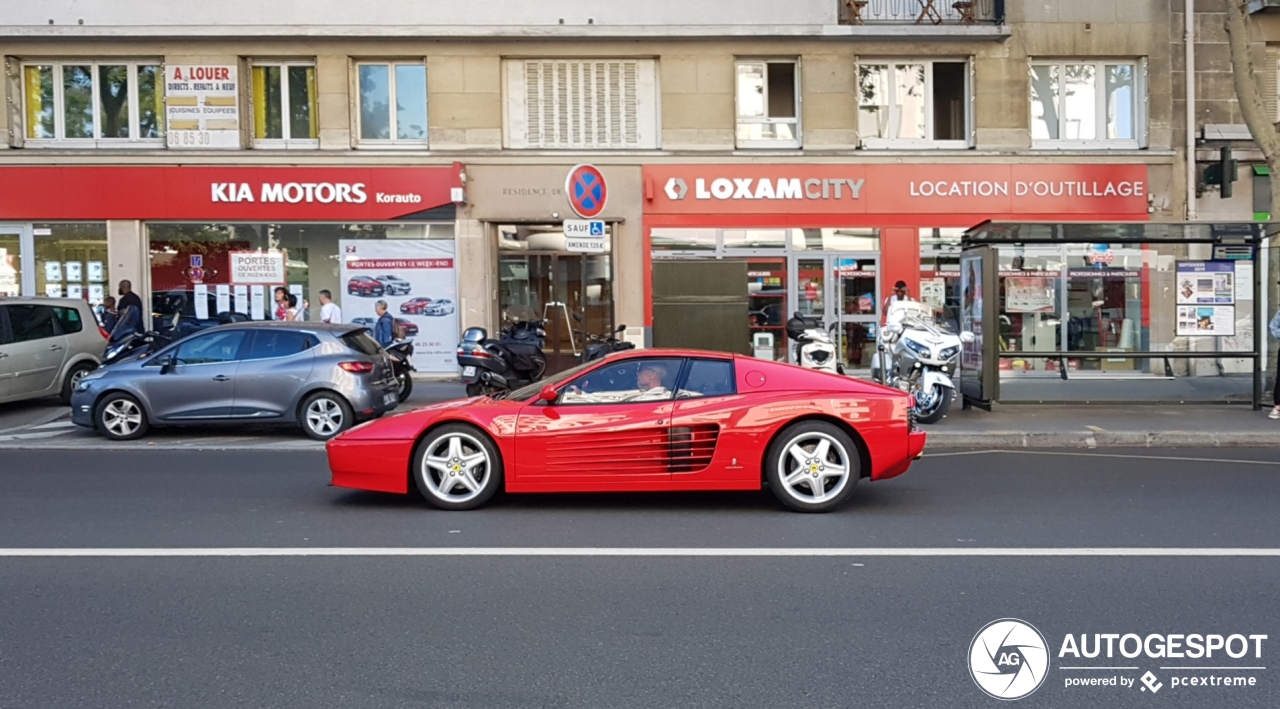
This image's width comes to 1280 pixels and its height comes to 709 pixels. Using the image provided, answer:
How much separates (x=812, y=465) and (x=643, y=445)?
1.22 meters

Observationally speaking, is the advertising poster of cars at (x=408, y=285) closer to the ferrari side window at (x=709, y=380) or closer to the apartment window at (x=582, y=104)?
the apartment window at (x=582, y=104)

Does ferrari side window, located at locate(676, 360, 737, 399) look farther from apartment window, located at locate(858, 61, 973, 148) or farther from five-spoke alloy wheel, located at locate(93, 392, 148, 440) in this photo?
apartment window, located at locate(858, 61, 973, 148)

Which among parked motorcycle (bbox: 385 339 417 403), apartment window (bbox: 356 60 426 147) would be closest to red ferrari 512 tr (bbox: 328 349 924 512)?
parked motorcycle (bbox: 385 339 417 403)

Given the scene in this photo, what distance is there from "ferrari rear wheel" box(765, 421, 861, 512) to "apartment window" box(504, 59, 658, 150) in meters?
11.8

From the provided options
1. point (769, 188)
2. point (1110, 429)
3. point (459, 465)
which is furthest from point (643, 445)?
point (769, 188)

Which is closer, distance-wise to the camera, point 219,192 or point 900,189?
point 219,192

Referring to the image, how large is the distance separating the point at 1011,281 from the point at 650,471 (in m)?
8.70

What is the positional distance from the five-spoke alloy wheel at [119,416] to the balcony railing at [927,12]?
1288 cm

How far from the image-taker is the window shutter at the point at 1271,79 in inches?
747

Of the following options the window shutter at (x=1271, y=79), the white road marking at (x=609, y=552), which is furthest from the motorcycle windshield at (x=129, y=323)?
the window shutter at (x=1271, y=79)

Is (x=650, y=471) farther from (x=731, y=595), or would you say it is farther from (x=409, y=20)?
(x=409, y=20)

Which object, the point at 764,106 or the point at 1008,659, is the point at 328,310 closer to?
the point at 764,106

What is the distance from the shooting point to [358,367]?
12367mm

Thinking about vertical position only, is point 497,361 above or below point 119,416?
above
